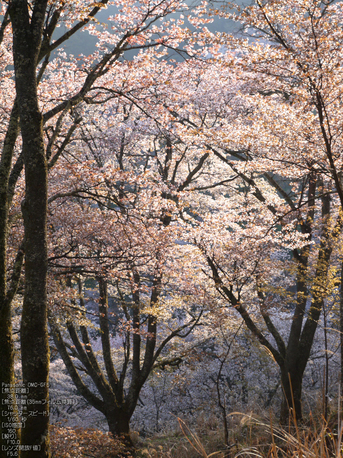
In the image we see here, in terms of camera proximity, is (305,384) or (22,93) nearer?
(22,93)

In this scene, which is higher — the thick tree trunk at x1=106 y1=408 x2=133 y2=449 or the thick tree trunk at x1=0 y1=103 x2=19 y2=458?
the thick tree trunk at x1=0 y1=103 x2=19 y2=458

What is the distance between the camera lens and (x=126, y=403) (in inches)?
343

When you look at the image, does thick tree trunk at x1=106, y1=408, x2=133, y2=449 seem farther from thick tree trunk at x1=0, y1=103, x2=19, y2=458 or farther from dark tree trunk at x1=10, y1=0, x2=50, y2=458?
dark tree trunk at x1=10, y1=0, x2=50, y2=458

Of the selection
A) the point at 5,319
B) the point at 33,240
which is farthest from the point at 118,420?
the point at 33,240

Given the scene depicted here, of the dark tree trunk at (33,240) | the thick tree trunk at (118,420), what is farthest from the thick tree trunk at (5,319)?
the thick tree trunk at (118,420)

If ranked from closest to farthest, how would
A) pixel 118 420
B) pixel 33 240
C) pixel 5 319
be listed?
pixel 33 240
pixel 5 319
pixel 118 420

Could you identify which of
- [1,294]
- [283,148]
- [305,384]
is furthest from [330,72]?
[305,384]

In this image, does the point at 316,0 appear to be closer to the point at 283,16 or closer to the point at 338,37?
the point at 338,37

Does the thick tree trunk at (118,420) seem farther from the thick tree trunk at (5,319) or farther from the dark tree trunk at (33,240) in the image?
the dark tree trunk at (33,240)

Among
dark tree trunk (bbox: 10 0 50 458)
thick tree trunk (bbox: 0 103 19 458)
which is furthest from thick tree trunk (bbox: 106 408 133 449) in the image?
dark tree trunk (bbox: 10 0 50 458)

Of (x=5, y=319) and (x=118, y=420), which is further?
(x=118, y=420)

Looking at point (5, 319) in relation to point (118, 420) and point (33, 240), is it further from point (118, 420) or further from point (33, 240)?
point (118, 420)

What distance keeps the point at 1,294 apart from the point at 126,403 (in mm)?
6318

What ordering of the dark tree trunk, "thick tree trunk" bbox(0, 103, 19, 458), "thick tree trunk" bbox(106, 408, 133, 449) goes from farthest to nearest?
"thick tree trunk" bbox(106, 408, 133, 449), "thick tree trunk" bbox(0, 103, 19, 458), the dark tree trunk
